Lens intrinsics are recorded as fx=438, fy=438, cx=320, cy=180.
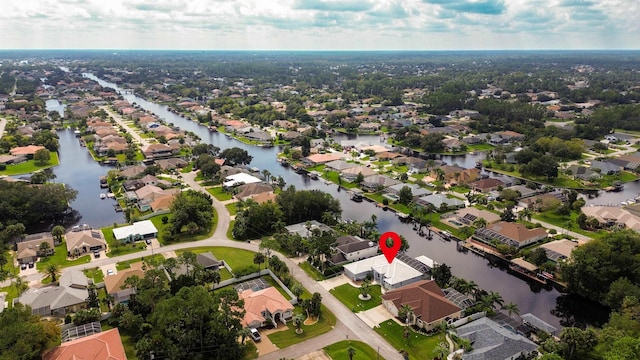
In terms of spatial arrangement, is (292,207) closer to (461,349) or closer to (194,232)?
(194,232)

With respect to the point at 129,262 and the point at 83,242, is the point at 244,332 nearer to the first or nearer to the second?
the point at 129,262

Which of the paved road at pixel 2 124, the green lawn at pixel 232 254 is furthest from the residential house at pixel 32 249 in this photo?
the paved road at pixel 2 124

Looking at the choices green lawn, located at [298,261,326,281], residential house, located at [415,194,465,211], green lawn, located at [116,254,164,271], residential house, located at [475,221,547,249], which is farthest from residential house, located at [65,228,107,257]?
residential house, located at [475,221,547,249]

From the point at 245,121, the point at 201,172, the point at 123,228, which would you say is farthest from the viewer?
the point at 245,121

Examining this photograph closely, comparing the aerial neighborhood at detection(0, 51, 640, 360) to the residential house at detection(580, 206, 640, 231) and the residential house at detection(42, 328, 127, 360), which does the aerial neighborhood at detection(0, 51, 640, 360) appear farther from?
the residential house at detection(580, 206, 640, 231)

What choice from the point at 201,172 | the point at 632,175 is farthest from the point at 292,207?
the point at 632,175

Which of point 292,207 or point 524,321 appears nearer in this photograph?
point 524,321

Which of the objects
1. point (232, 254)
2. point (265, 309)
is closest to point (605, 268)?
point (265, 309)

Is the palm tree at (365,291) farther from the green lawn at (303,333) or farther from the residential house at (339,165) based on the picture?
the residential house at (339,165)
